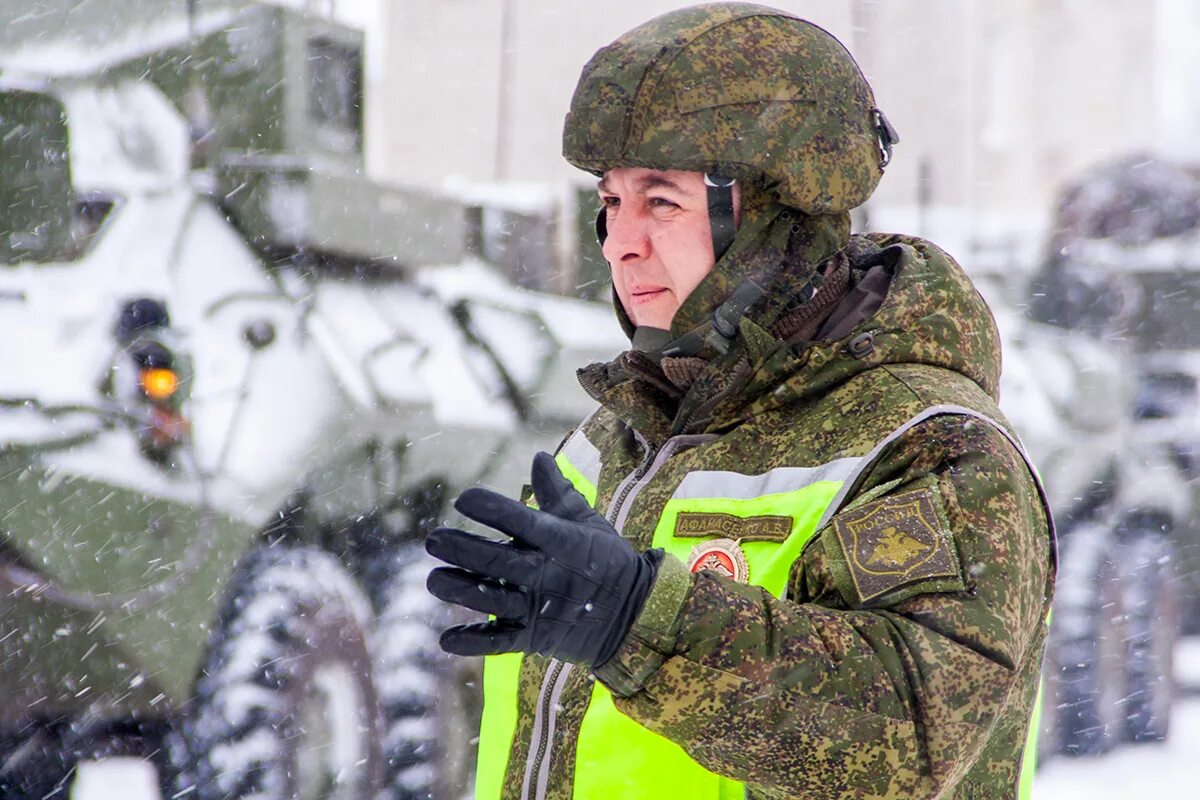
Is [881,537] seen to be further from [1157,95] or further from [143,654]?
[1157,95]

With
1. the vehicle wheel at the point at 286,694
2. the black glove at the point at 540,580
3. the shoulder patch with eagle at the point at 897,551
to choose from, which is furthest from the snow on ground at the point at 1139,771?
the black glove at the point at 540,580

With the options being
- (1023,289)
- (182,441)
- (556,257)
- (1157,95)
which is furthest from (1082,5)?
(182,441)

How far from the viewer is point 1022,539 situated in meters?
1.52

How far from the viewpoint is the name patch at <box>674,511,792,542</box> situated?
1.69m

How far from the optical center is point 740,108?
6.57ft

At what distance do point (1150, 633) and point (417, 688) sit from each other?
3511 millimetres

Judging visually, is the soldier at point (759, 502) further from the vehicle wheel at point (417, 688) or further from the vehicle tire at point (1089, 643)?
the vehicle tire at point (1089, 643)

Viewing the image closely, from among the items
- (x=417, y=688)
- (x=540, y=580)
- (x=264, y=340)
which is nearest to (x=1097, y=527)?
(x=417, y=688)

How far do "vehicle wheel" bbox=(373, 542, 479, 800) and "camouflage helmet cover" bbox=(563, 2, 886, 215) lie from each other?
2.59 metres

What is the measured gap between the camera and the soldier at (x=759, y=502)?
4.57 feet

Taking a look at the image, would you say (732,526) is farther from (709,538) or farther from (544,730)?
(544,730)

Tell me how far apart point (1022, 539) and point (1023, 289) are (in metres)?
4.92

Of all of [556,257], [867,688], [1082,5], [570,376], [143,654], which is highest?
[867,688]

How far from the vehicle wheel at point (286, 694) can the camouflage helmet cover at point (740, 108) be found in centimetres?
255
